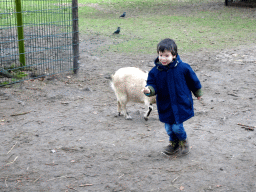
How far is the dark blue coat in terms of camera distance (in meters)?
3.53

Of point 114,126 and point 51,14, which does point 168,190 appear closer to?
point 114,126

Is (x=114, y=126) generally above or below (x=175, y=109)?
below

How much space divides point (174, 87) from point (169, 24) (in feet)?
31.1

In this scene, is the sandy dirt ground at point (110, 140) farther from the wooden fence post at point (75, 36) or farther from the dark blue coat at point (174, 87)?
the dark blue coat at point (174, 87)

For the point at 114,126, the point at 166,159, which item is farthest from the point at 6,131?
the point at 166,159

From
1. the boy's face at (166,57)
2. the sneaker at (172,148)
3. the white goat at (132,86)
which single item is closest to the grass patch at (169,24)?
the white goat at (132,86)

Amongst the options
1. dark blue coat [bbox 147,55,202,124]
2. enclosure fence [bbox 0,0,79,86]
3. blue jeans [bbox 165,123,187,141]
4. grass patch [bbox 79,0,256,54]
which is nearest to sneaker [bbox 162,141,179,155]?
blue jeans [bbox 165,123,187,141]

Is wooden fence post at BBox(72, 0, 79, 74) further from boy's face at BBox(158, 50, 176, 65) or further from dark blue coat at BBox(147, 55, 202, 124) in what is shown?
boy's face at BBox(158, 50, 176, 65)

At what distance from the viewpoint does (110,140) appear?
4.35 meters

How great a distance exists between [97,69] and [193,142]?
12.9ft

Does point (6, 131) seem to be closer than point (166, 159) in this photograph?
No

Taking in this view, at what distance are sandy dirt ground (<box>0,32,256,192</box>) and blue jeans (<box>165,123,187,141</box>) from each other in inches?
10.1

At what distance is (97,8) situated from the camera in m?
16.6

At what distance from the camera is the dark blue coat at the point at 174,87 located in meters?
3.53
